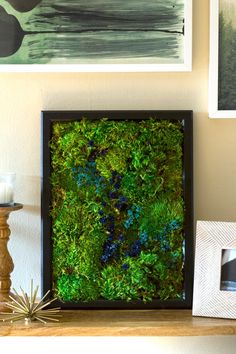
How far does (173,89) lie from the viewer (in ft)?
4.06

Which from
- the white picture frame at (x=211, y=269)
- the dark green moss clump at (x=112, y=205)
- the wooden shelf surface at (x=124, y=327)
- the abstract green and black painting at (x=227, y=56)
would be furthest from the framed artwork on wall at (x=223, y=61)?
the wooden shelf surface at (x=124, y=327)

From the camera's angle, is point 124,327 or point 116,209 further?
point 116,209

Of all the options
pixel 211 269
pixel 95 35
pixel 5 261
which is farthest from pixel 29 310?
pixel 95 35

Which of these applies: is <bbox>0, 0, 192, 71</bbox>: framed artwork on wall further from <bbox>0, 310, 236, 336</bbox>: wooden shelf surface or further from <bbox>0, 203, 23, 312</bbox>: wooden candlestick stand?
<bbox>0, 310, 236, 336</bbox>: wooden shelf surface

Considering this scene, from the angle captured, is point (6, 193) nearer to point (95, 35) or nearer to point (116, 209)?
point (116, 209)

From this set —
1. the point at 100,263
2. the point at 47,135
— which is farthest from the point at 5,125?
the point at 100,263

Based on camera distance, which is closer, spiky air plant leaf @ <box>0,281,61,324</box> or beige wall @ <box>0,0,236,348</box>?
spiky air plant leaf @ <box>0,281,61,324</box>

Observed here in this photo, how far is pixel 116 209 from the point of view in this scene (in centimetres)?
120

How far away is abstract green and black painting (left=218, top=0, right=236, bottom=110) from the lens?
47.8 inches

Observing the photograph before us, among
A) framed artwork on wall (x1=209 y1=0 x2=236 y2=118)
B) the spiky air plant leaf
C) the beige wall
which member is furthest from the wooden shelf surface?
framed artwork on wall (x1=209 y1=0 x2=236 y2=118)

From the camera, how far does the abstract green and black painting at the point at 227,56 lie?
121cm

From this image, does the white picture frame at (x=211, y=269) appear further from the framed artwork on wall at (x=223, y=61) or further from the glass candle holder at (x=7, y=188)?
the glass candle holder at (x=7, y=188)

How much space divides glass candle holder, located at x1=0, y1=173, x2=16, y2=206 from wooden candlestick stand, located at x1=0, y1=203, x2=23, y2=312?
0.05ft

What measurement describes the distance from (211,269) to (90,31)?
0.50 metres
